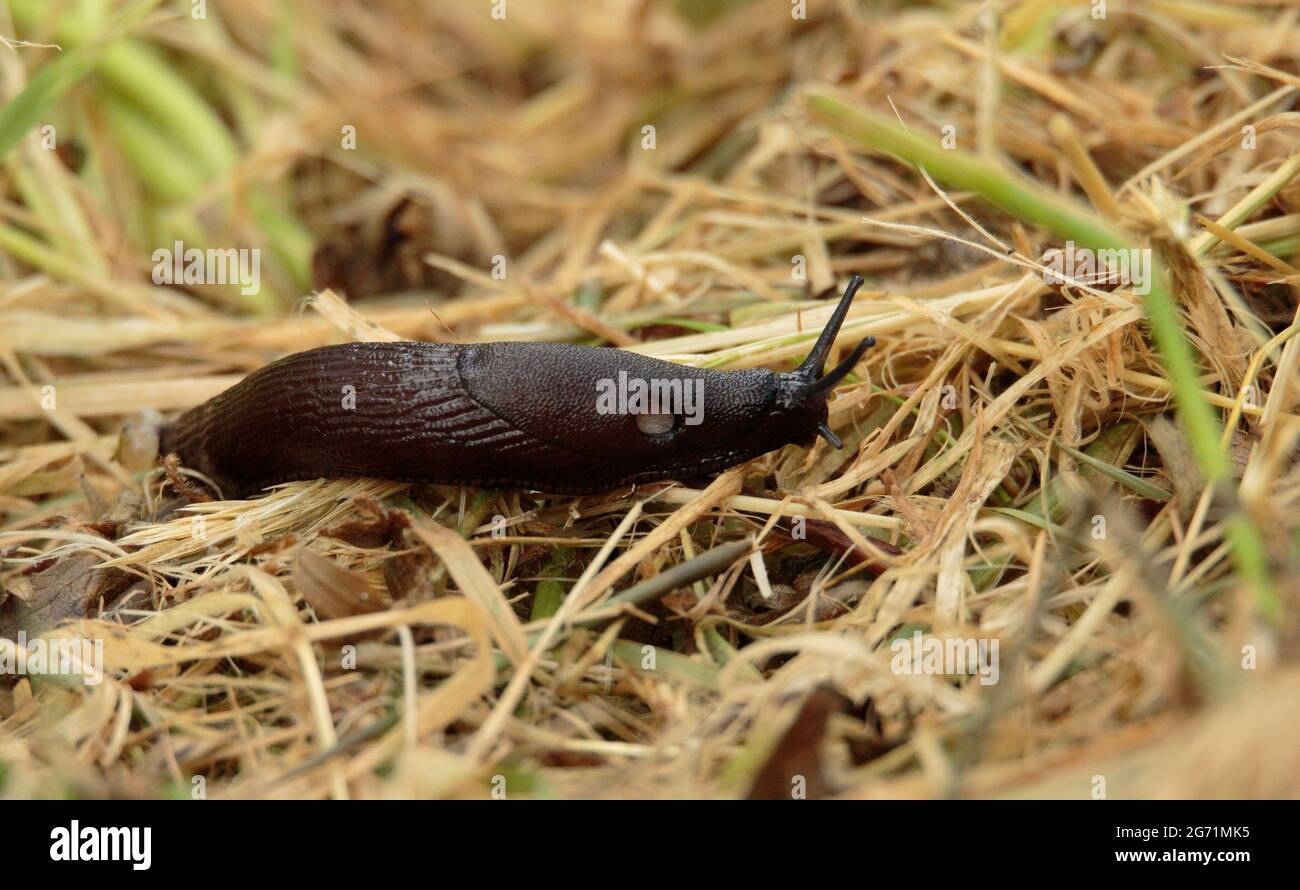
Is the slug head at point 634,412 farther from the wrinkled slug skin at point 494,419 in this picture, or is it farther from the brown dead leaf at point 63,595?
the brown dead leaf at point 63,595

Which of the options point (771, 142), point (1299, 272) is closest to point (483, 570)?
point (1299, 272)

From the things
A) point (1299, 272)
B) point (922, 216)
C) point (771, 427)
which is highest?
point (922, 216)

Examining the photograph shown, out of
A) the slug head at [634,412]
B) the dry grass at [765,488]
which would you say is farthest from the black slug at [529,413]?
the dry grass at [765,488]

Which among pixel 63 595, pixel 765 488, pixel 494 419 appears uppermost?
pixel 494 419

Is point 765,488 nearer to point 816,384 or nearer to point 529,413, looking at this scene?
point 816,384

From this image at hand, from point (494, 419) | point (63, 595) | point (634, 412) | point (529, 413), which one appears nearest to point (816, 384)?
point (634, 412)

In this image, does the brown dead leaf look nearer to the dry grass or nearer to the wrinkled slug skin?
the dry grass
